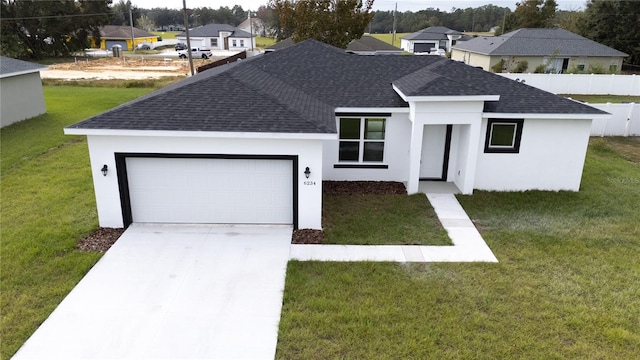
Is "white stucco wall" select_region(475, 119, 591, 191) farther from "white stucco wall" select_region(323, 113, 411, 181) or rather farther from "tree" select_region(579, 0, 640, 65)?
"tree" select_region(579, 0, 640, 65)

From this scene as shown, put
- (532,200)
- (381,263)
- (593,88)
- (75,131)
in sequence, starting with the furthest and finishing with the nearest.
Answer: (593,88) → (532,200) → (75,131) → (381,263)

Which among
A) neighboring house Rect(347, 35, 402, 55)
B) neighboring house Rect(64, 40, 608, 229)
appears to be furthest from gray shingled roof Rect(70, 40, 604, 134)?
neighboring house Rect(347, 35, 402, 55)

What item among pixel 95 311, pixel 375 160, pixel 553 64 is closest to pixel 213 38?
pixel 553 64

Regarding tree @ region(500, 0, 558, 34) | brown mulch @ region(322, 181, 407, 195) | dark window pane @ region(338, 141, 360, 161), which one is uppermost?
tree @ region(500, 0, 558, 34)

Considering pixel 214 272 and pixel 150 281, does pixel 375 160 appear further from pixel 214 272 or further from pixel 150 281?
pixel 150 281

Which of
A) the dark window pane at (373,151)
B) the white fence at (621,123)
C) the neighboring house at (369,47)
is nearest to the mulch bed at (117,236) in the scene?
the dark window pane at (373,151)

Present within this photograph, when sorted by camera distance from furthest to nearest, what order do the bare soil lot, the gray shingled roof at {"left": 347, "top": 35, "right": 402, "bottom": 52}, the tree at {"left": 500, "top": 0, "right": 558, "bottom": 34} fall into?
the tree at {"left": 500, "top": 0, "right": 558, "bottom": 34} → the bare soil lot → the gray shingled roof at {"left": 347, "top": 35, "right": 402, "bottom": 52}

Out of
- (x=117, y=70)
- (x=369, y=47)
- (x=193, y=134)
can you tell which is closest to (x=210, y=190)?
(x=193, y=134)

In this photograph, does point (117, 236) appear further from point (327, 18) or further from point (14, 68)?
point (327, 18)
